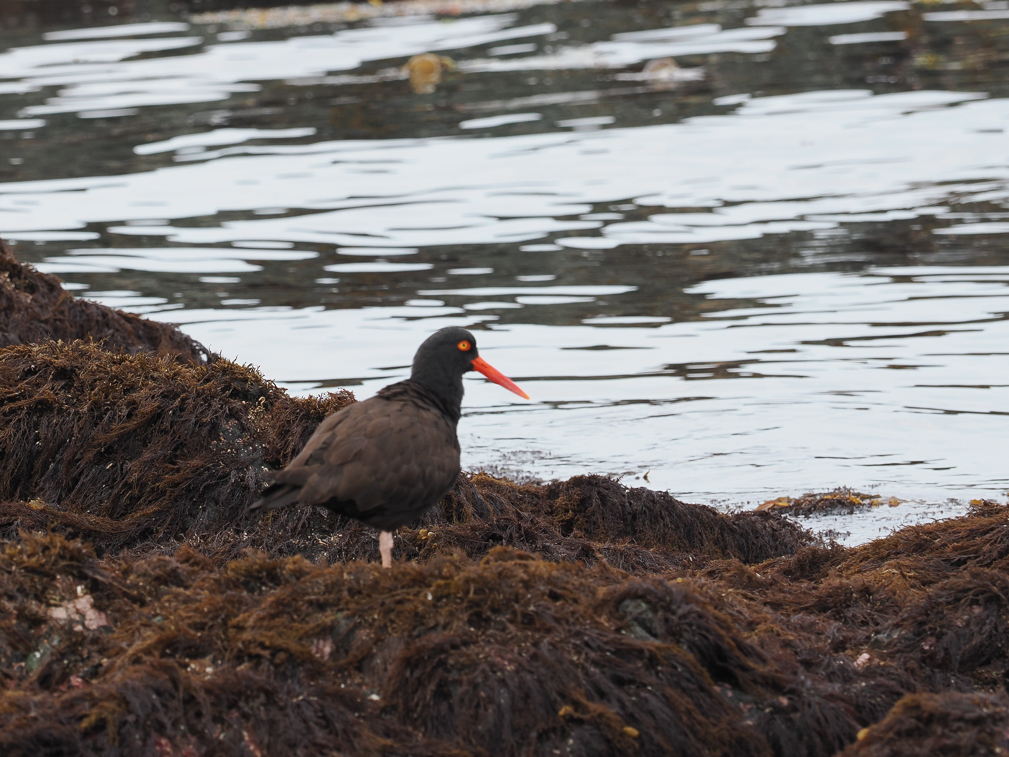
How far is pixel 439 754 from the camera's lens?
10.5ft

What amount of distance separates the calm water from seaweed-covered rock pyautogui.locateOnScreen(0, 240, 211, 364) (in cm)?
139

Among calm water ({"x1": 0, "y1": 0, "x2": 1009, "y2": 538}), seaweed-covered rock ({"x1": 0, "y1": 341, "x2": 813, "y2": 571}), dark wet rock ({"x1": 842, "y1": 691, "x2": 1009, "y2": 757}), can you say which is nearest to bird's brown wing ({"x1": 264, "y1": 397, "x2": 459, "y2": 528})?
seaweed-covered rock ({"x1": 0, "y1": 341, "x2": 813, "y2": 571})

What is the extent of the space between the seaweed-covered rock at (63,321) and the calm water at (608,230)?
1.39 m

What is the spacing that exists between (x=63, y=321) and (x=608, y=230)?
280 inches

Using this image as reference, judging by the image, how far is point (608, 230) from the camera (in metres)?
13.5

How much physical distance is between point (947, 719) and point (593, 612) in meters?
0.99

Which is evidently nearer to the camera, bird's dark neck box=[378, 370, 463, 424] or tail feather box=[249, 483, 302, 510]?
tail feather box=[249, 483, 302, 510]

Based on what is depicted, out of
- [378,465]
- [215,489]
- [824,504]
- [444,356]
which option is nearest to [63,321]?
[215,489]

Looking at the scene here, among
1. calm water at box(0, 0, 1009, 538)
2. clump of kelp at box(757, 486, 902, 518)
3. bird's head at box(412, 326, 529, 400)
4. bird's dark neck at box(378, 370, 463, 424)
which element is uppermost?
bird's head at box(412, 326, 529, 400)

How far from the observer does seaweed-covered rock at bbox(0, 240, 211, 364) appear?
7496 millimetres

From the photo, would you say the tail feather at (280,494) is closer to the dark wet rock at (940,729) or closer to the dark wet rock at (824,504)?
the dark wet rock at (940,729)

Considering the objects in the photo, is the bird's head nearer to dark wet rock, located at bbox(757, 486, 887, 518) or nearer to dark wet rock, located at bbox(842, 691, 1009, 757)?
dark wet rock, located at bbox(842, 691, 1009, 757)

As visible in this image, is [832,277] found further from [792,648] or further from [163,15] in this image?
[163,15]

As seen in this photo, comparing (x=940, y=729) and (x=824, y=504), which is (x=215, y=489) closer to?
(x=940, y=729)
